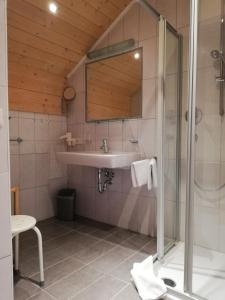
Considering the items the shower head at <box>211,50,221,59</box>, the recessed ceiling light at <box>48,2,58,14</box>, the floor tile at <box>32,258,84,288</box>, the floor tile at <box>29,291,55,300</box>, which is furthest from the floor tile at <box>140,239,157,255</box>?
the recessed ceiling light at <box>48,2,58,14</box>

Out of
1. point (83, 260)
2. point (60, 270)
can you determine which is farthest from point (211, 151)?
point (60, 270)

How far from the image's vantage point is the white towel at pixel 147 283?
1.47 m

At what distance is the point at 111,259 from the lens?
203 cm

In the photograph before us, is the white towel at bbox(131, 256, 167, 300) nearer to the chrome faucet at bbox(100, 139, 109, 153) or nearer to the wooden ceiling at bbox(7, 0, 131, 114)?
the chrome faucet at bbox(100, 139, 109, 153)

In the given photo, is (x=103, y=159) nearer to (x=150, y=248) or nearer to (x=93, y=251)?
(x=93, y=251)

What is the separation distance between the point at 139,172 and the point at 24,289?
4.10 feet

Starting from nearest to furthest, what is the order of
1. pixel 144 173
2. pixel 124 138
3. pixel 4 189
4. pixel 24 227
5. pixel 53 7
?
pixel 4 189
pixel 24 227
pixel 144 173
pixel 53 7
pixel 124 138

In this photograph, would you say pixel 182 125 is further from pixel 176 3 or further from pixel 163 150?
pixel 176 3

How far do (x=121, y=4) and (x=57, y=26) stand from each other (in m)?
0.74

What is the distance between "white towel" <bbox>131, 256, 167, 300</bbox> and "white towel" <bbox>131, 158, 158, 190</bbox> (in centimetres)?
67

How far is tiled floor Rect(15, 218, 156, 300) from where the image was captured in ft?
5.20

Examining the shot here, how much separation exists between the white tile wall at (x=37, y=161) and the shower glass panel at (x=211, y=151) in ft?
6.53

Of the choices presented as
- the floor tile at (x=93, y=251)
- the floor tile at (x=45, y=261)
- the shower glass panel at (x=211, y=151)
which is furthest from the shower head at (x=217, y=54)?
the floor tile at (x=45, y=261)

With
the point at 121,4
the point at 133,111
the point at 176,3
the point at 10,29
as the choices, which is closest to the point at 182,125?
the point at 133,111
